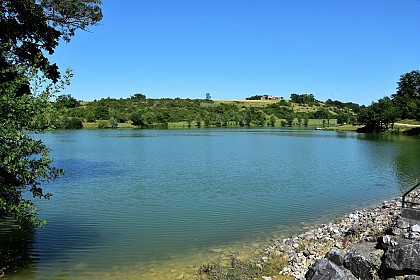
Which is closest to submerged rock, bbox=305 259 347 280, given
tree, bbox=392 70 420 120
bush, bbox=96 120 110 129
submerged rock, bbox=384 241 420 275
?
submerged rock, bbox=384 241 420 275

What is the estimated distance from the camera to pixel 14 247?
53.7 ft

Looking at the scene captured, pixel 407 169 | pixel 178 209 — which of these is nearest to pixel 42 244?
pixel 178 209

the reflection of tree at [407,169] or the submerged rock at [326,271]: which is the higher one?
the submerged rock at [326,271]

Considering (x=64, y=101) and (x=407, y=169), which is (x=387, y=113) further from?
(x=64, y=101)

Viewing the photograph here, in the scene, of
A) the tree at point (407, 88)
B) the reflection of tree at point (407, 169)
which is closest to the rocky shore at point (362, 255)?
the reflection of tree at point (407, 169)

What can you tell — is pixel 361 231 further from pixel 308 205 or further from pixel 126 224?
pixel 126 224

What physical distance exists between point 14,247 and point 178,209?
9.88 m

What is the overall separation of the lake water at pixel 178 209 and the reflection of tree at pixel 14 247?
220mm

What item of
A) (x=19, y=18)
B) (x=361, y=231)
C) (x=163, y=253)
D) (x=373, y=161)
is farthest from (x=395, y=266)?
(x=373, y=161)

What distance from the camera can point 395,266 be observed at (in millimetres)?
9773

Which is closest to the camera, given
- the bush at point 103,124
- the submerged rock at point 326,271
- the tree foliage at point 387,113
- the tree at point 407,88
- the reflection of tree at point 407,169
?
the submerged rock at point 326,271

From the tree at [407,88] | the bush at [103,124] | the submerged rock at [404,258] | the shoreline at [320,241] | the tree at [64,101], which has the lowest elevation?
the shoreline at [320,241]

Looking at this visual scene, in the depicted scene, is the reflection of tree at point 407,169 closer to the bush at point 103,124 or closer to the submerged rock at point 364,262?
the submerged rock at point 364,262

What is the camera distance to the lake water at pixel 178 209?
49.9 feet
